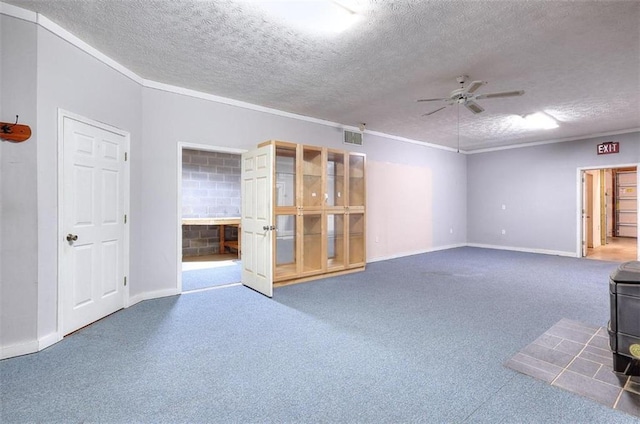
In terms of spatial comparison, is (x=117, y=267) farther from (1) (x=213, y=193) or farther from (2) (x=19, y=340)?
(1) (x=213, y=193)

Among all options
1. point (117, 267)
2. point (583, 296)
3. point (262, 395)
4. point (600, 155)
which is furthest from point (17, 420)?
point (600, 155)

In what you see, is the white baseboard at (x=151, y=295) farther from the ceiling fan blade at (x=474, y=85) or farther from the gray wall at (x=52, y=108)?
the ceiling fan blade at (x=474, y=85)

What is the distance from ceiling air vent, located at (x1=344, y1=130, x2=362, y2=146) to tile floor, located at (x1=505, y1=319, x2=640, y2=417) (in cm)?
448

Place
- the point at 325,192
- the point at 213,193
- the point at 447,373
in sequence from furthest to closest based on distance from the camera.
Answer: the point at 213,193 < the point at 325,192 < the point at 447,373

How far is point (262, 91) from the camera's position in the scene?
14.2ft

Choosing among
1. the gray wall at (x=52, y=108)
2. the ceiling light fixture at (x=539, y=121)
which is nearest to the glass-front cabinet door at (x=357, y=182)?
the ceiling light fixture at (x=539, y=121)

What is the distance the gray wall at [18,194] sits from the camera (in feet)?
7.98

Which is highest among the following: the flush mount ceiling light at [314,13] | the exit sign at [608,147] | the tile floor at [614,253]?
the flush mount ceiling light at [314,13]

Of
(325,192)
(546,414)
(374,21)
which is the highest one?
(374,21)

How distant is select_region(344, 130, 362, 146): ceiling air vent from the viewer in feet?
20.2

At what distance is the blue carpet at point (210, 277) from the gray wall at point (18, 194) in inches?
78.2

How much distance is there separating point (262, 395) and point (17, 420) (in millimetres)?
1366

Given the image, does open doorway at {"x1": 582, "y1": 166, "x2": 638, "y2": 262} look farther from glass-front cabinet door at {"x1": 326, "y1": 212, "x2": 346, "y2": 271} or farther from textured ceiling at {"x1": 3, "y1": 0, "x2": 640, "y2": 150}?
glass-front cabinet door at {"x1": 326, "y1": 212, "x2": 346, "y2": 271}

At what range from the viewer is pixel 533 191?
303 inches
